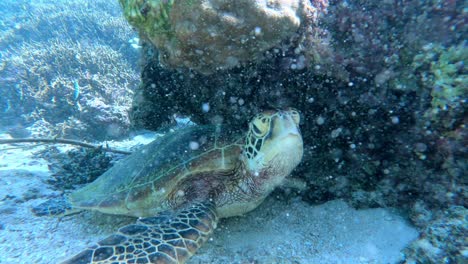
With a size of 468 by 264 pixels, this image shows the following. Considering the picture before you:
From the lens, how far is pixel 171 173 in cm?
327

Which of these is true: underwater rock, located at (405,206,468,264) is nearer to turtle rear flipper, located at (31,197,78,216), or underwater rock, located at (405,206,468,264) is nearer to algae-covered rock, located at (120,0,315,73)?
algae-covered rock, located at (120,0,315,73)

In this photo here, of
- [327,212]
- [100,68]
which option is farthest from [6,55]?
[327,212]

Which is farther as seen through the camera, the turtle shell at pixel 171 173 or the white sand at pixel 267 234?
the turtle shell at pixel 171 173

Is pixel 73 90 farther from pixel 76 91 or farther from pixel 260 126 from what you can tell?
pixel 260 126

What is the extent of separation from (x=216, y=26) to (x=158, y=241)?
2.07 m

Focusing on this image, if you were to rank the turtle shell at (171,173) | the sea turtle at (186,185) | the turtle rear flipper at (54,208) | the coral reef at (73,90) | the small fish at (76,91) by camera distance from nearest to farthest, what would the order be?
the sea turtle at (186,185), the turtle shell at (171,173), the turtle rear flipper at (54,208), the coral reef at (73,90), the small fish at (76,91)

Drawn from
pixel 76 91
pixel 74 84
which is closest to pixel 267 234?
pixel 76 91

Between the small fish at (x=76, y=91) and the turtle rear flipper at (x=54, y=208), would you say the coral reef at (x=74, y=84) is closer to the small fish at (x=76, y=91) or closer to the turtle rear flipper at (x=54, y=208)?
the small fish at (x=76, y=91)

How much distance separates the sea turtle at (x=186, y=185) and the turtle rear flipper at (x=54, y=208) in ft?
0.04

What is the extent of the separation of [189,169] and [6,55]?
14.5m

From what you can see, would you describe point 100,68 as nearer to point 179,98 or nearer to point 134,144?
point 134,144

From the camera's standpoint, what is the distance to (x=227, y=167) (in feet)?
10.7

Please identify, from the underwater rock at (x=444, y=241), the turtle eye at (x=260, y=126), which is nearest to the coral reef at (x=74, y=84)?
the turtle eye at (x=260, y=126)

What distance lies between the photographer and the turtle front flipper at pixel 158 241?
2.12 metres
